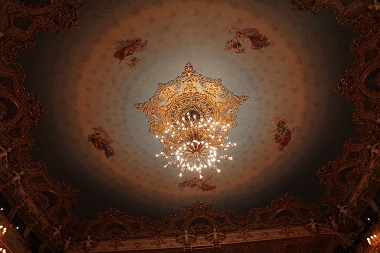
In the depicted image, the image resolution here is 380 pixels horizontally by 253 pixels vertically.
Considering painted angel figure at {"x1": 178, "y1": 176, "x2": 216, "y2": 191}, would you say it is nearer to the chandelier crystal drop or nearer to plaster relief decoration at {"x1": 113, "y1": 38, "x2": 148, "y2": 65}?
the chandelier crystal drop

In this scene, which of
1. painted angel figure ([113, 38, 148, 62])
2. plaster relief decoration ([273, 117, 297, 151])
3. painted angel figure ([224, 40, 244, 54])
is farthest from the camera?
plaster relief decoration ([273, 117, 297, 151])

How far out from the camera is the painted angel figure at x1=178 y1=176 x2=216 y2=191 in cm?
1070

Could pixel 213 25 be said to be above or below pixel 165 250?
above

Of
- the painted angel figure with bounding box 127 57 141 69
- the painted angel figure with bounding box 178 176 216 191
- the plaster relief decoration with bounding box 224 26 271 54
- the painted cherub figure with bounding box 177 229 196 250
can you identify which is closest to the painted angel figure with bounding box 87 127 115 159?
the painted angel figure with bounding box 127 57 141 69

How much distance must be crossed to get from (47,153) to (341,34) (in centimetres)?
774

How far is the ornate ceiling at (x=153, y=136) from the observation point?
25.6 feet

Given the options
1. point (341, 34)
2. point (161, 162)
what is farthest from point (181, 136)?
point (341, 34)

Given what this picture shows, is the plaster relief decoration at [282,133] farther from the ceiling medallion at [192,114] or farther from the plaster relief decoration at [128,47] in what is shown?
the plaster relief decoration at [128,47]

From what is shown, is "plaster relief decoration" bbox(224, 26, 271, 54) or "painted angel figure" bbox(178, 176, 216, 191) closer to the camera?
"plaster relief decoration" bbox(224, 26, 271, 54)

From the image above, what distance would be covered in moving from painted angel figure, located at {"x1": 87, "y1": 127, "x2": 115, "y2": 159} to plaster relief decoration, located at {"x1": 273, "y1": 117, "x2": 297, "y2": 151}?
444 centimetres

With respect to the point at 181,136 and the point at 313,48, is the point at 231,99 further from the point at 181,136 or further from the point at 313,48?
the point at 313,48

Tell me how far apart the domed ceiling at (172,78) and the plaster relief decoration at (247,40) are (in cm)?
4

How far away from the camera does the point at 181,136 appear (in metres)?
9.20

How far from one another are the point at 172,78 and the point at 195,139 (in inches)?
61.7
